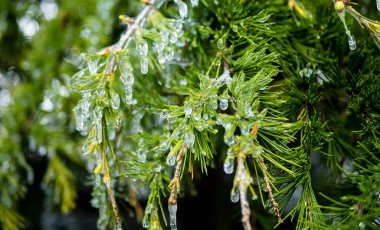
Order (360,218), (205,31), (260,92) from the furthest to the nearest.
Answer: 1. (205,31)
2. (260,92)
3. (360,218)

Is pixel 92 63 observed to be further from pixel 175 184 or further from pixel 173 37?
pixel 175 184

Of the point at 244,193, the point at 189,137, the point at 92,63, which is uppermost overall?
the point at 92,63

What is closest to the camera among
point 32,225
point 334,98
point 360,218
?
point 360,218

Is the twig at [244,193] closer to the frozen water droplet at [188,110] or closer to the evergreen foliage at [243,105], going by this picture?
the evergreen foliage at [243,105]

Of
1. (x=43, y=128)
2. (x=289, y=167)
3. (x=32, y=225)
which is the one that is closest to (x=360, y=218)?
(x=289, y=167)

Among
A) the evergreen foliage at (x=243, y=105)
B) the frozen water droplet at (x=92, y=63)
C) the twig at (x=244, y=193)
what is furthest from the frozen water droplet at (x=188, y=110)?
the frozen water droplet at (x=92, y=63)

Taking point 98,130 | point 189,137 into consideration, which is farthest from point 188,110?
point 98,130

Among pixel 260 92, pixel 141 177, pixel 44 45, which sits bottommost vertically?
pixel 141 177

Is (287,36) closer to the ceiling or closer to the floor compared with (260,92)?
closer to the ceiling

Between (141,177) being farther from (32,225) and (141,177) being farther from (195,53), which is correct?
(32,225)

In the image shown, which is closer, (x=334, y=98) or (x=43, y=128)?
(x=334, y=98)

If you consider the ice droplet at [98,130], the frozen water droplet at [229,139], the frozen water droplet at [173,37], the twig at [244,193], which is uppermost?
the frozen water droplet at [173,37]
